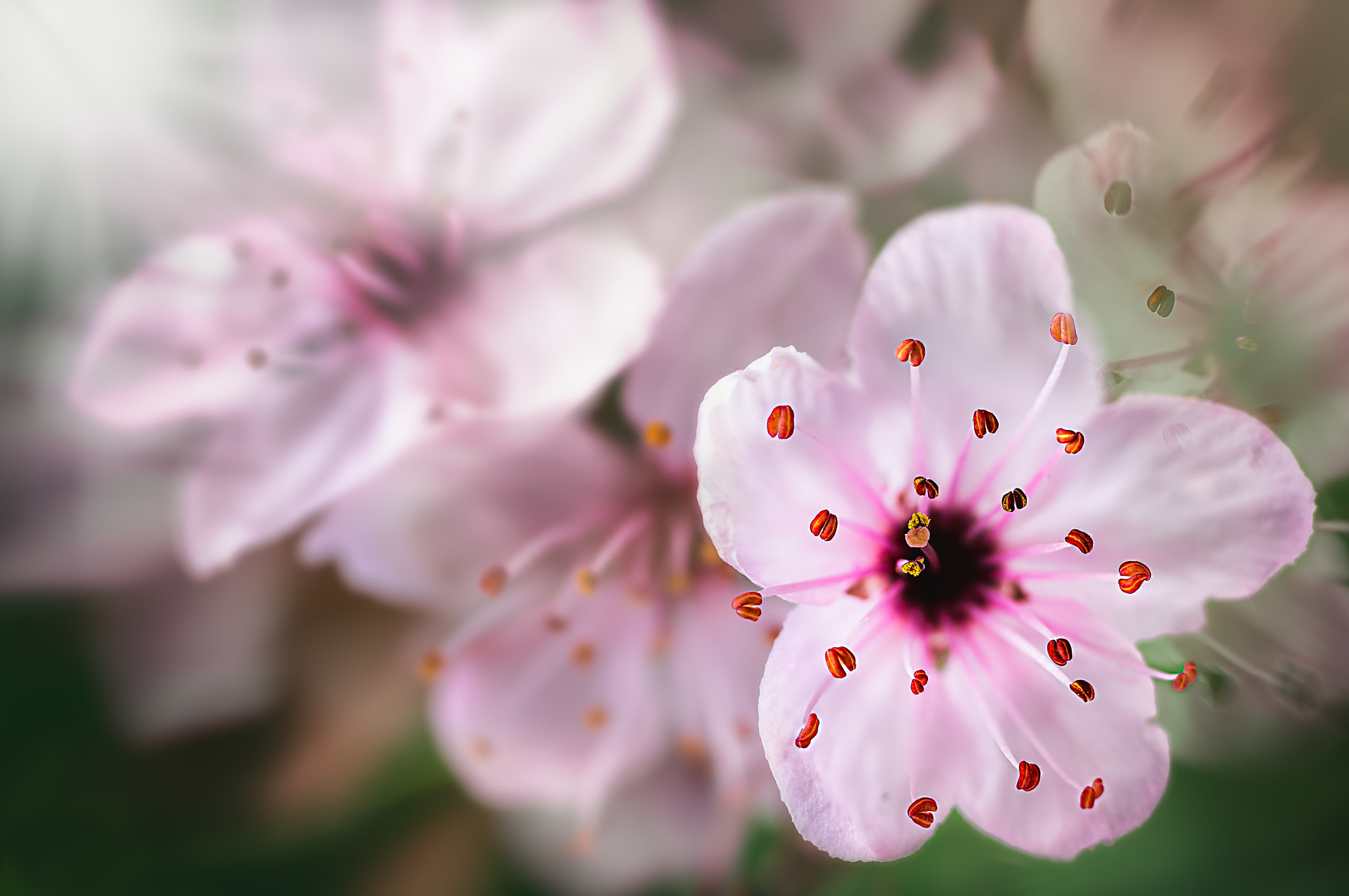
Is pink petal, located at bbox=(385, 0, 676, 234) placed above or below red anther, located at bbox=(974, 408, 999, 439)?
above

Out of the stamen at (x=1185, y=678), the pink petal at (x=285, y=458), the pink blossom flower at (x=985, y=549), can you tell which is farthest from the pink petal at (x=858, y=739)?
the pink petal at (x=285, y=458)

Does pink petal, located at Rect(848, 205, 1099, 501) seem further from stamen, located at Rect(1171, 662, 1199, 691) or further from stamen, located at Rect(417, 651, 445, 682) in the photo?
stamen, located at Rect(417, 651, 445, 682)

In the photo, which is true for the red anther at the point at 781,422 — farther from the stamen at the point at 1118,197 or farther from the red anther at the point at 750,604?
the stamen at the point at 1118,197

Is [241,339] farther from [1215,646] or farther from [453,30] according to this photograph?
[1215,646]

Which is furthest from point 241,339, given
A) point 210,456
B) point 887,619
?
point 887,619

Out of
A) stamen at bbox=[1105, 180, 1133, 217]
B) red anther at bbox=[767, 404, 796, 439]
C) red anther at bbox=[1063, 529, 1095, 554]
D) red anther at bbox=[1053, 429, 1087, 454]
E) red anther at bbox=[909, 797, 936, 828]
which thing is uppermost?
stamen at bbox=[1105, 180, 1133, 217]

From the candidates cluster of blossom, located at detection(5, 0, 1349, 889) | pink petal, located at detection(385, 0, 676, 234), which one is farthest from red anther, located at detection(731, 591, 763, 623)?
pink petal, located at detection(385, 0, 676, 234)
